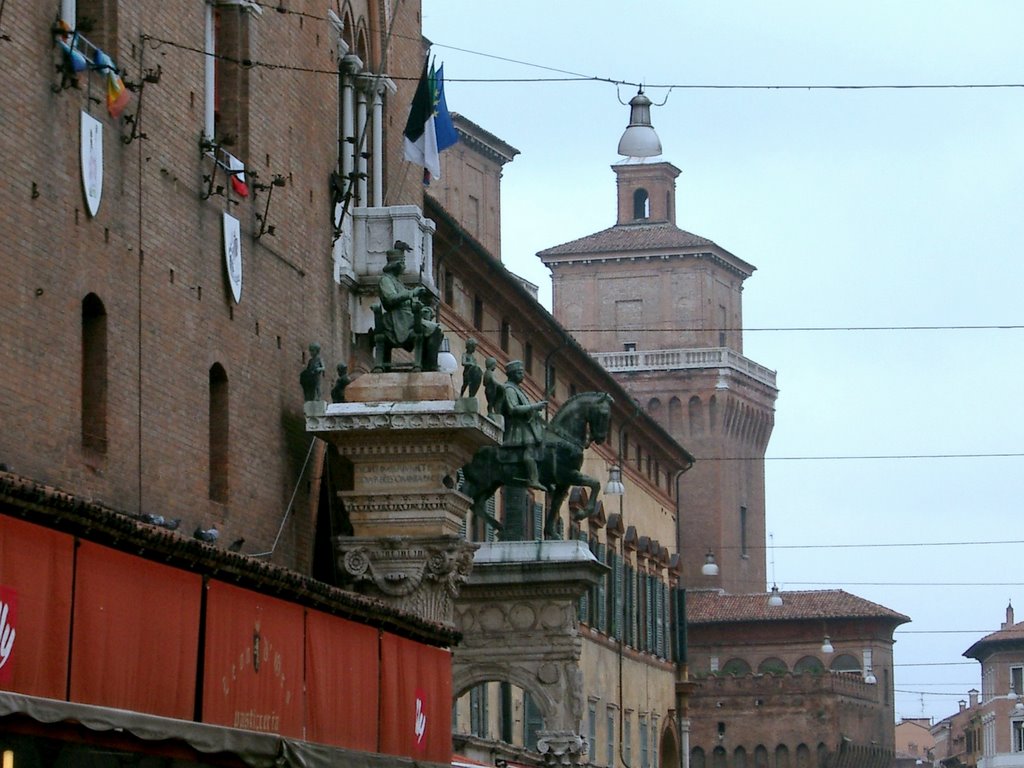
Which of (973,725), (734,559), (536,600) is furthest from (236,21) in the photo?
(973,725)

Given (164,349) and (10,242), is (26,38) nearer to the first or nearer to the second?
(10,242)

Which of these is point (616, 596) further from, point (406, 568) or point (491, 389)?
point (406, 568)

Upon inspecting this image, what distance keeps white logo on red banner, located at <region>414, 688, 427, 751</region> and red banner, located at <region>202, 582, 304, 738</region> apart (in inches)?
120

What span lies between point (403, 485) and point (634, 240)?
250 feet

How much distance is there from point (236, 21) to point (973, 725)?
110 m

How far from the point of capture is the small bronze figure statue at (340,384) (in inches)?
973

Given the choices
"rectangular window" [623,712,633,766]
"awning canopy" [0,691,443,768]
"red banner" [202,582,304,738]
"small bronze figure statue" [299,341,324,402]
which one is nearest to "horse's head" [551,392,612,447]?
"small bronze figure statue" [299,341,324,402]

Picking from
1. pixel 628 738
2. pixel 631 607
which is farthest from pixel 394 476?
pixel 631 607

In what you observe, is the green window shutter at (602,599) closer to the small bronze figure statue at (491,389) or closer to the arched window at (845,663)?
the small bronze figure statue at (491,389)

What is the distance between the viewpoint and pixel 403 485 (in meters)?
24.5

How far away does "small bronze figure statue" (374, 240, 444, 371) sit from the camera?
2464 centimetres

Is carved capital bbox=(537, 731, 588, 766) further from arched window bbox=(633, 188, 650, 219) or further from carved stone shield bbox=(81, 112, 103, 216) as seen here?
arched window bbox=(633, 188, 650, 219)

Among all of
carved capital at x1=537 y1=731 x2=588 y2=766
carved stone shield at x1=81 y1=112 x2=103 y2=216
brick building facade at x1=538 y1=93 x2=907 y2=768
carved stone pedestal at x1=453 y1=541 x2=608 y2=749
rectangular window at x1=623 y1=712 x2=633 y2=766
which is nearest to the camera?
carved stone shield at x1=81 y1=112 x2=103 y2=216

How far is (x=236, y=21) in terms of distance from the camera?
23984 millimetres
